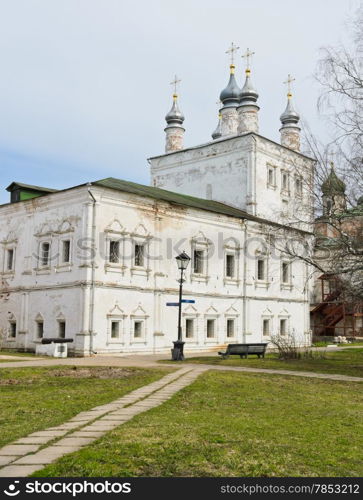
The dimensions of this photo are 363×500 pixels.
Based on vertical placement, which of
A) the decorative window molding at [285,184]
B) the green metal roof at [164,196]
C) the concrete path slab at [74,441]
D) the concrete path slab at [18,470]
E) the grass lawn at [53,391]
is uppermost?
the decorative window molding at [285,184]

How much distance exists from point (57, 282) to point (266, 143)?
662 inches

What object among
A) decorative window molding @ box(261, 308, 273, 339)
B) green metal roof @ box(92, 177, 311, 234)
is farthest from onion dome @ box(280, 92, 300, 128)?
decorative window molding @ box(261, 308, 273, 339)

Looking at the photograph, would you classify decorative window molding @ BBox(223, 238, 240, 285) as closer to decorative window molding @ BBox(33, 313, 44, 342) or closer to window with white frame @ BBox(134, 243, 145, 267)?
window with white frame @ BBox(134, 243, 145, 267)

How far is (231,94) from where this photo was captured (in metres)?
37.9

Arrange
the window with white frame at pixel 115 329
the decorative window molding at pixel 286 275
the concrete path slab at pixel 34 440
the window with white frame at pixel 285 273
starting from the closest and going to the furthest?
the concrete path slab at pixel 34 440
the window with white frame at pixel 115 329
the decorative window molding at pixel 286 275
the window with white frame at pixel 285 273

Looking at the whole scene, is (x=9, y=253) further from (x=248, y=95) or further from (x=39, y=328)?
(x=248, y=95)

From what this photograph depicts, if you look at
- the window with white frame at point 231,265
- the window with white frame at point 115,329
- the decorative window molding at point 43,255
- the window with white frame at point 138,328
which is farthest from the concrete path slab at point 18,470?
the window with white frame at point 231,265

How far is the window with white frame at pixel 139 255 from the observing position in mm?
25875

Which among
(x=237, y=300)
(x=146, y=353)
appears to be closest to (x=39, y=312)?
(x=146, y=353)

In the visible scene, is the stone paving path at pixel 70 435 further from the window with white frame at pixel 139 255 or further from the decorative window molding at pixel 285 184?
the decorative window molding at pixel 285 184

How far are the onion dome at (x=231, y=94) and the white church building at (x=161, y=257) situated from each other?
1633 millimetres

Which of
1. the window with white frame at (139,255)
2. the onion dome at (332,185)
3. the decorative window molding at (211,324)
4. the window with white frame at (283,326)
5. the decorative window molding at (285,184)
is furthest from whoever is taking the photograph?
the decorative window molding at (285,184)

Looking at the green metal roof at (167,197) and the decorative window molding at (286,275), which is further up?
the green metal roof at (167,197)

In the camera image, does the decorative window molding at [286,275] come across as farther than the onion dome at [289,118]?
No
